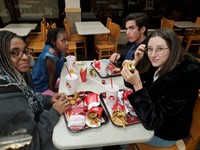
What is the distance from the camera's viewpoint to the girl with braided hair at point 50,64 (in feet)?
5.74

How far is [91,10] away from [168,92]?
175 inches

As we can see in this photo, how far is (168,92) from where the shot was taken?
988 mm

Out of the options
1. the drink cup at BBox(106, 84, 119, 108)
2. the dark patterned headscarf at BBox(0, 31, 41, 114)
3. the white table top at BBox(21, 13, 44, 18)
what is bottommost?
the drink cup at BBox(106, 84, 119, 108)

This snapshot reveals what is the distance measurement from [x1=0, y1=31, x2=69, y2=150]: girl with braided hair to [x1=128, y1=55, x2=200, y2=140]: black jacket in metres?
0.50

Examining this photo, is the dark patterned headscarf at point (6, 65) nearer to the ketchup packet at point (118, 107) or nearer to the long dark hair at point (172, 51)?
the ketchup packet at point (118, 107)

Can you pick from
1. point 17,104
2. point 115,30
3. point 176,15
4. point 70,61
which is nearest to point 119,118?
point 17,104

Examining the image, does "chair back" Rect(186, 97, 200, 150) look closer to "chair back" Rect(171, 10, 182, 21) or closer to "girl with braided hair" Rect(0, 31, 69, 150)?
"girl with braided hair" Rect(0, 31, 69, 150)

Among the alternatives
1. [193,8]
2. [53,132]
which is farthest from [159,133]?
[193,8]

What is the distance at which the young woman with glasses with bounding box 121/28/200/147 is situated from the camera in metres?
0.98

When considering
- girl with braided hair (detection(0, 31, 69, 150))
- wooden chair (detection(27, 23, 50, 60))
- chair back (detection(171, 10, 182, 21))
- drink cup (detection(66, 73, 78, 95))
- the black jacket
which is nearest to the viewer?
girl with braided hair (detection(0, 31, 69, 150))

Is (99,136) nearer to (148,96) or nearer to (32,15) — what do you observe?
(148,96)

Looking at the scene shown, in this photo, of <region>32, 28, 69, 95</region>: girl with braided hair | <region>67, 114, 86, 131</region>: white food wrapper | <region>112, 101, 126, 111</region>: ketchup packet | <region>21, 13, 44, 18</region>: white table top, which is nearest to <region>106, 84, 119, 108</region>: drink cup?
<region>112, 101, 126, 111</region>: ketchup packet

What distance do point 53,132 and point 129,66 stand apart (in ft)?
2.10

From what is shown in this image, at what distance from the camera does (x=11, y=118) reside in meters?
0.85
